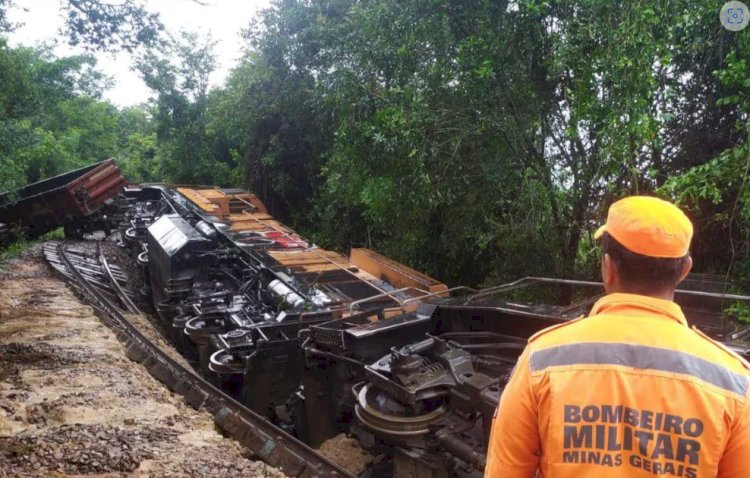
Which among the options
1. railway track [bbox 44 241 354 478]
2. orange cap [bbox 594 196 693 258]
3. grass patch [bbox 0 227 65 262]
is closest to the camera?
orange cap [bbox 594 196 693 258]

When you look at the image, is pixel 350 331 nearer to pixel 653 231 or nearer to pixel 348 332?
pixel 348 332

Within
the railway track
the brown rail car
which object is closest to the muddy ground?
the railway track

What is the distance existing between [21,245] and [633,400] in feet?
46.0

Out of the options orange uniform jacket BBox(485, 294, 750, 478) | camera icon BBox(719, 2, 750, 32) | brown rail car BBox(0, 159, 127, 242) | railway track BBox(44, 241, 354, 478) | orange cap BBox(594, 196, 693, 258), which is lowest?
railway track BBox(44, 241, 354, 478)

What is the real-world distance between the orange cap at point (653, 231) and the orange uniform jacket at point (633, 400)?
0.13m

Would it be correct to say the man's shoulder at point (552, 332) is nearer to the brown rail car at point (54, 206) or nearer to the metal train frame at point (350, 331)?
the metal train frame at point (350, 331)

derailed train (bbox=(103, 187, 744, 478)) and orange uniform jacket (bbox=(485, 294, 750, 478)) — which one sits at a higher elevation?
orange uniform jacket (bbox=(485, 294, 750, 478))

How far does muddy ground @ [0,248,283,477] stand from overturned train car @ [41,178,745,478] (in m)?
1.04

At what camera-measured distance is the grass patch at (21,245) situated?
11.4 m

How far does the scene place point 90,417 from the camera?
411 centimetres

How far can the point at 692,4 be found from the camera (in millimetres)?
6277

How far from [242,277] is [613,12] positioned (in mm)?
6483

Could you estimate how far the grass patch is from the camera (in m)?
11.4

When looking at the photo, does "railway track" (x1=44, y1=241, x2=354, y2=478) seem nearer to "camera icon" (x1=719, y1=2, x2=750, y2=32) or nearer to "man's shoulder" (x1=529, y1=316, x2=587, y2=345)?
"man's shoulder" (x1=529, y1=316, x2=587, y2=345)
